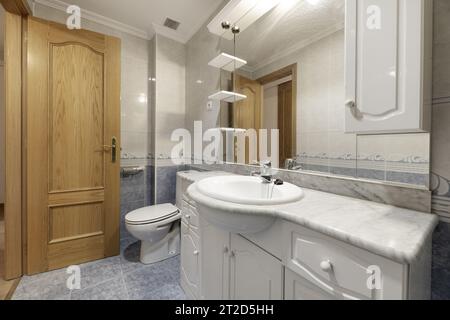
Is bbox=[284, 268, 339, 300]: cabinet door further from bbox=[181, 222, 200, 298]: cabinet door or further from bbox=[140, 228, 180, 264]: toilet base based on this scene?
bbox=[140, 228, 180, 264]: toilet base

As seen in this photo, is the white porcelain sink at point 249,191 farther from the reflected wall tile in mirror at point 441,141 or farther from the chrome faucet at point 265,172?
the reflected wall tile in mirror at point 441,141

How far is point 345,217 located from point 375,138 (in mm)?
410

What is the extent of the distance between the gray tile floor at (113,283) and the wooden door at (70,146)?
0.40ft

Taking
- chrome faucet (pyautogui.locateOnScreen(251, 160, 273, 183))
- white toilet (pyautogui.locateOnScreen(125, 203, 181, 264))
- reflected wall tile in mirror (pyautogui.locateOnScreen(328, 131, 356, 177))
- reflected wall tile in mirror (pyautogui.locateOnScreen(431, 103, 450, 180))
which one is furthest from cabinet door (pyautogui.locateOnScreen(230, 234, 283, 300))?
white toilet (pyautogui.locateOnScreen(125, 203, 181, 264))

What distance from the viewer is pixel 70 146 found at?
1.65m

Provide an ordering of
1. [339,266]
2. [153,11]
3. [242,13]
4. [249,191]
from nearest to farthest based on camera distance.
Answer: [339,266]
[249,191]
[242,13]
[153,11]

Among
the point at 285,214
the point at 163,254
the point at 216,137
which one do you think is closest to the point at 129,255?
the point at 163,254

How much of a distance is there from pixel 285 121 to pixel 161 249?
1474 mm

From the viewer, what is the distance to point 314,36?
106 centimetres

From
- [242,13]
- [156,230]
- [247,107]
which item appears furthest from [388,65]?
[156,230]

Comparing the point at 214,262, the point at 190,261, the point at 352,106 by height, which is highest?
the point at 352,106

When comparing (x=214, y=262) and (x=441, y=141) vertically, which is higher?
(x=441, y=141)

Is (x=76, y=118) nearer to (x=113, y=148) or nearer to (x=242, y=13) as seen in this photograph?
(x=113, y=148)

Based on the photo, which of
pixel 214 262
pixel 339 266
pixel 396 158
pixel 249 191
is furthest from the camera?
pixel 249 191
